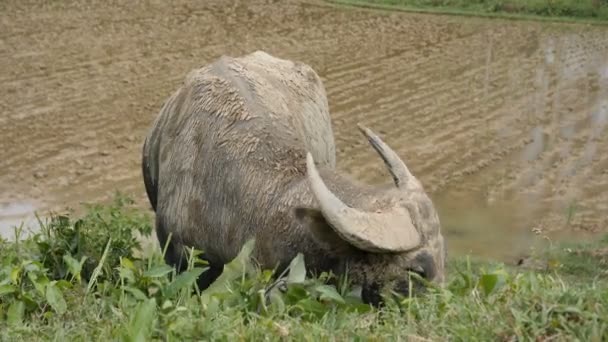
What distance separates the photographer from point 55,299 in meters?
2.84

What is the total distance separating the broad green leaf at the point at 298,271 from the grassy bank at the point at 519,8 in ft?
36.3

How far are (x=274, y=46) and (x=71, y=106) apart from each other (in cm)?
320

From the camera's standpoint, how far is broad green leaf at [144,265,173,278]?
2.87 meters

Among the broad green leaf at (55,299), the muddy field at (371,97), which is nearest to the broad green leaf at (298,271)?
the broad green leaf at (55,299)

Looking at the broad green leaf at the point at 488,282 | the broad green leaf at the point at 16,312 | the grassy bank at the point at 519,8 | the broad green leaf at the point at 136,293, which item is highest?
the broad green leaf at the point at 488,282

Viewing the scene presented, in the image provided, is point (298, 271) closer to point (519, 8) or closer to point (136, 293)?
point (136, 293)

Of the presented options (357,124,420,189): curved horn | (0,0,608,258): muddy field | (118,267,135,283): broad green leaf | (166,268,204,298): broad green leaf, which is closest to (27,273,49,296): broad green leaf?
(118,267,135,283): broad green leaf

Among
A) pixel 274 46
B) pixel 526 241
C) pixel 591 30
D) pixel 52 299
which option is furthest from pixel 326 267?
pixel 591 30

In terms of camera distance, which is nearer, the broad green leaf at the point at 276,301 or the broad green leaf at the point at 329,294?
the broad green leaf at the point at 276,301

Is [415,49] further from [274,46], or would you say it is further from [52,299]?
[52,299]

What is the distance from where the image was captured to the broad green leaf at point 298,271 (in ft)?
9.55

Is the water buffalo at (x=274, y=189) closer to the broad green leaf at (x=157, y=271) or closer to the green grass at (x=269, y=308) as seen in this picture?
the green grass at (x=269, y=308)

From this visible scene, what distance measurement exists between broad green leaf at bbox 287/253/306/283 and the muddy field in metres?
3.10

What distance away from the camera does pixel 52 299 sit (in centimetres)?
283
